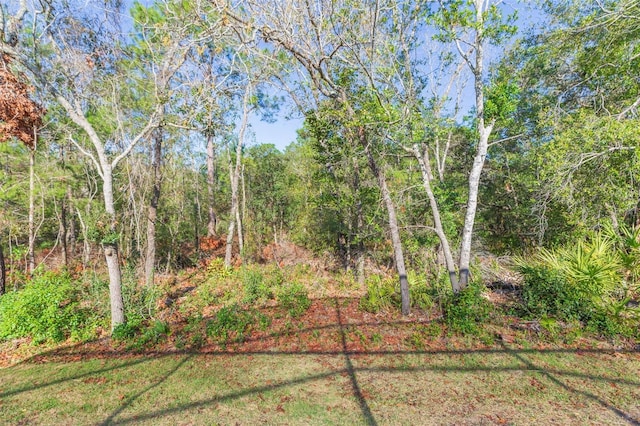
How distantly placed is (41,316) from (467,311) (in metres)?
9.24

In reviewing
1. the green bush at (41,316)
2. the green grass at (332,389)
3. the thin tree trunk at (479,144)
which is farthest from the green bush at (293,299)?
the green bush at (41,316)

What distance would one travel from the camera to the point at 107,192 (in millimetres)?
5988

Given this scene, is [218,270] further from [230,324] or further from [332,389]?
[332,389]

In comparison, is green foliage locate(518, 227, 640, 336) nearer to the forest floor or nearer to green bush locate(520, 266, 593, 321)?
green bush locate(520, 266, 593, 321)

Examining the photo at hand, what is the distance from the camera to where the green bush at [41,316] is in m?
5.95

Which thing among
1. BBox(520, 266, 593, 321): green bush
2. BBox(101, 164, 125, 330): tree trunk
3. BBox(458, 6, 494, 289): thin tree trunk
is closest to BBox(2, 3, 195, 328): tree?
BBox(101, 164, 125, 330): tree trunk

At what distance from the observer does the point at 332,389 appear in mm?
4074

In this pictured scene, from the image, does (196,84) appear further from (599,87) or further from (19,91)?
(599,87)

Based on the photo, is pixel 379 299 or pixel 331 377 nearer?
pixel 331 377

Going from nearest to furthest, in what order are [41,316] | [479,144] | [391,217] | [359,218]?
[41,316], [479,144], [391,217], [359,218]

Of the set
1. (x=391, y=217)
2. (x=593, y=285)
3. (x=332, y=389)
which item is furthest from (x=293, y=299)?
(x=593, y=285)

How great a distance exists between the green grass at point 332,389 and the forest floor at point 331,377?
0.02 metres

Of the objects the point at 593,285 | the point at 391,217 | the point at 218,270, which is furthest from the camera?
the point at 218,270

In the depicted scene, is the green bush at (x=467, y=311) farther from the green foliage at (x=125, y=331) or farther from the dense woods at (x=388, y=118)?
the green foliage at (x=125, y=331)
